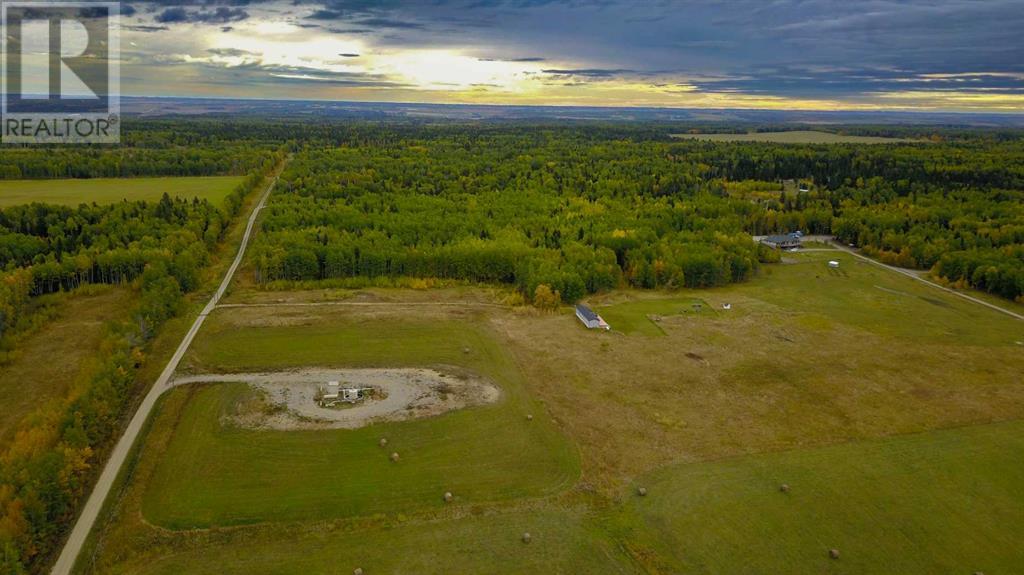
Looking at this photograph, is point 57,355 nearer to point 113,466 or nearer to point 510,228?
point 113,466

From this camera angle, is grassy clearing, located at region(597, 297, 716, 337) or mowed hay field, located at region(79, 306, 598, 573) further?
Answer: grassy clearing, located at region(597, 297, 716, 337)

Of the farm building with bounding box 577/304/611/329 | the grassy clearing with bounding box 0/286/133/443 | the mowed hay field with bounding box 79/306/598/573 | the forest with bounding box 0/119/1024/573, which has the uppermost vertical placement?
the forest with bounding box 0/119/1024/573

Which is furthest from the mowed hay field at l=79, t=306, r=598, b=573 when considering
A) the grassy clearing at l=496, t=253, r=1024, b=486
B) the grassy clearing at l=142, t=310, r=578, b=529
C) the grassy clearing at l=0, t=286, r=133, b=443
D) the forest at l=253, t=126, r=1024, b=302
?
the forest at l=253, t=126, r=1024, b=302

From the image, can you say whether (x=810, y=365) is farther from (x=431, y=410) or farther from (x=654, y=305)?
(x=431, y=410)

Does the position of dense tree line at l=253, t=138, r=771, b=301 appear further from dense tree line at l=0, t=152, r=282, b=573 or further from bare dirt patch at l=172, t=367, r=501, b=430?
bare dirt patch at l=172, t=367, r=501, b=430

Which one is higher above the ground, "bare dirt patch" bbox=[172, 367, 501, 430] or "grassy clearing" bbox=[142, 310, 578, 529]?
"bare dirt patch" bbox=[172, 367, 501, 430]

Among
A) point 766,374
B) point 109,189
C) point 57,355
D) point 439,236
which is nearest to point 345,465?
point 57,355

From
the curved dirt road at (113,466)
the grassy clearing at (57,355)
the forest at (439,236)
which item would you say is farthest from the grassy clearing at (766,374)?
the grassy clearing at (57,355)
